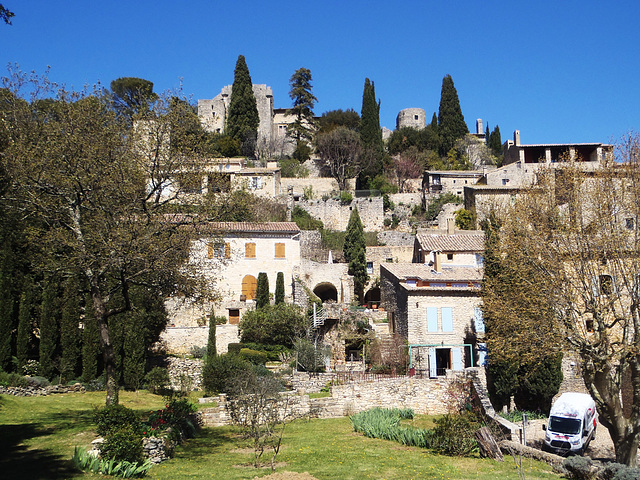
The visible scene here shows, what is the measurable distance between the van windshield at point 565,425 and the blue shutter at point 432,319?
8150mm

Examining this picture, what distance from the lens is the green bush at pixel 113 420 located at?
1469cm

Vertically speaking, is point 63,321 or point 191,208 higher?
point 191,208

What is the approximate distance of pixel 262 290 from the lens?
36969 mm

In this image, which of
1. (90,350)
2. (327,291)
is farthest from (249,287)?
(90,350)

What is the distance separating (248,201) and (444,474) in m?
10.7

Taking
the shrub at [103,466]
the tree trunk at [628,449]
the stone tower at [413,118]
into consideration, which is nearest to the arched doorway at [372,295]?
the tree trunk at [628,449]

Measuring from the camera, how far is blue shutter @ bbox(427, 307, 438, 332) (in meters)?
29.4

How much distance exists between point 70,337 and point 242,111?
48.5 meters

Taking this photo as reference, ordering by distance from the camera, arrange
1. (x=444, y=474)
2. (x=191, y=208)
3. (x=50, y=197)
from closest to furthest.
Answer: (x=444, y=474) → (x=50, y=197) → (x=191, y=208)

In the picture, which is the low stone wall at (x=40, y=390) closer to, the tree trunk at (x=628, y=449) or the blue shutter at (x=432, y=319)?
the blue shutter at (x=432, y=319)

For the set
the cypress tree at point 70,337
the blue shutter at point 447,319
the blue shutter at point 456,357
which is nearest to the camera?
the cypress tree at point 70,337

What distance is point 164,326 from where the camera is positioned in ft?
110

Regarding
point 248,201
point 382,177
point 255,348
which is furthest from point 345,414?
point 382,177

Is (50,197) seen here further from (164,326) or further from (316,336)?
(316,336)
